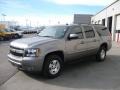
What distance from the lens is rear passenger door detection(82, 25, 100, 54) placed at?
766cm

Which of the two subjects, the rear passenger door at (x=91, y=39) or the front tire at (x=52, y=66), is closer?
the front tire at (x=52, y=66)

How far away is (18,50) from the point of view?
596 centimetres

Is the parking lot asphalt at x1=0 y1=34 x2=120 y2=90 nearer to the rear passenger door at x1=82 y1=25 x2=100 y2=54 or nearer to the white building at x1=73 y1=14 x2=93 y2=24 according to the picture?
the rear passenger door at x1=82 y1=25 x2=100 y2=54

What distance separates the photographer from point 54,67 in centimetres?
627

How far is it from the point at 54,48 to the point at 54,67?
2.27ft

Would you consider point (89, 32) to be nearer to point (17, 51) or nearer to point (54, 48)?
point (54, 48)

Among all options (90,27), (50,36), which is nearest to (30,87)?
(50,36)

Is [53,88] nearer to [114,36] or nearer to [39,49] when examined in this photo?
[39,49]

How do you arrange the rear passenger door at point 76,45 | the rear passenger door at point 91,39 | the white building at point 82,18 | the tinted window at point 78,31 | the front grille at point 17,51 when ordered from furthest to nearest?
the white building at point 82,18 → the rear passenger door at point 91,39 → the tinted window at point 78,31 → the rear passenger door at point 76,45 → the front grille at point 17,51

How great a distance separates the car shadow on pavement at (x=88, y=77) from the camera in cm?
557

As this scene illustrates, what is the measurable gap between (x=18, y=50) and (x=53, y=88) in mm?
1769

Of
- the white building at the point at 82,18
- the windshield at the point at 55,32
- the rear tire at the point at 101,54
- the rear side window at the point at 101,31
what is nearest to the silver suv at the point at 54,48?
the windshield at the point at 55,32

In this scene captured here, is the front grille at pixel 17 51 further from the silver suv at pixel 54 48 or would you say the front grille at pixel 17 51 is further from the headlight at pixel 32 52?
the headlight at pixel 32 52

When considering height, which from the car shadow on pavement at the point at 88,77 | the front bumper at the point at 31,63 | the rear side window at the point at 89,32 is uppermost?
the rear side window at the point at 89,32
